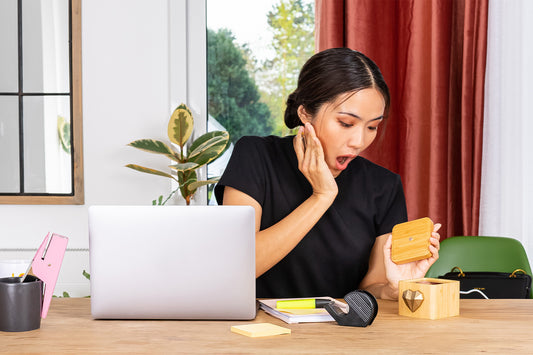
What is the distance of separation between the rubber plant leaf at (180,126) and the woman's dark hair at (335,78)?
1.04 metres

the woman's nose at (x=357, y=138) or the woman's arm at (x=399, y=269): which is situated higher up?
the woman's nose at (x=357, y=138)

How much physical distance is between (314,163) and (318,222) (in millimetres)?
224

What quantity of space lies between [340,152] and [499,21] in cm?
136

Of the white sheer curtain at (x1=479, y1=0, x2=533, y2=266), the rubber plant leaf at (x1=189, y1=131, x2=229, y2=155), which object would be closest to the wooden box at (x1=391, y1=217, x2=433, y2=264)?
the white sheer curtain at (x1=479, y1=0, x2=533, y2=266)

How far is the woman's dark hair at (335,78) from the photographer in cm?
167

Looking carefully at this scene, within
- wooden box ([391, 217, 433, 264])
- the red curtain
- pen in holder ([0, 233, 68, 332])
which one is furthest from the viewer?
the red curtain

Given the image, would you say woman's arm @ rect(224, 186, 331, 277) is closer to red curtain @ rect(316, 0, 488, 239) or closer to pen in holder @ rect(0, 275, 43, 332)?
pen in holder @ rect(0, 275, 43, 332)

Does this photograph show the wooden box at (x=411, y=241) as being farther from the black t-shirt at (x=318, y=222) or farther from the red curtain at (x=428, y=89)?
the red curtain at (x=428, y=89)

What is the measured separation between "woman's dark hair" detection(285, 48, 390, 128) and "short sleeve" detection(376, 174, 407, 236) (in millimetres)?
255

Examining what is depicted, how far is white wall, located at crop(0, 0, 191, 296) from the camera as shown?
2.90m

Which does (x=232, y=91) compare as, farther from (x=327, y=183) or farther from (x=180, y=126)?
(x=327, y=183)

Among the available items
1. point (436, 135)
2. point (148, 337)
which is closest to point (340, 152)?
point (148, 337)

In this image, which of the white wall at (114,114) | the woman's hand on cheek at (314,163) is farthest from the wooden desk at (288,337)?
the white wall at (114,114)

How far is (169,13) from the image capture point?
2934 millimetres
